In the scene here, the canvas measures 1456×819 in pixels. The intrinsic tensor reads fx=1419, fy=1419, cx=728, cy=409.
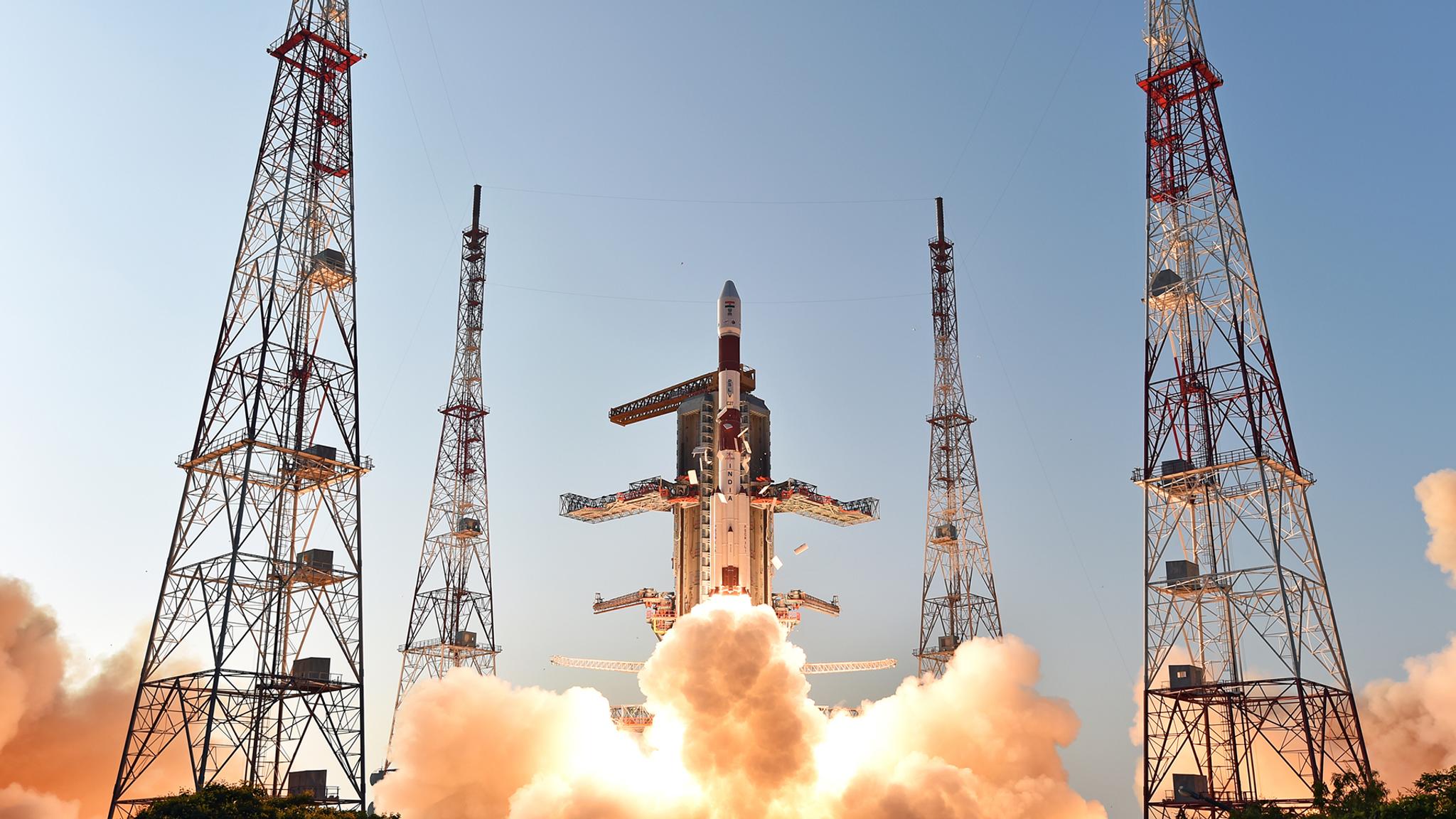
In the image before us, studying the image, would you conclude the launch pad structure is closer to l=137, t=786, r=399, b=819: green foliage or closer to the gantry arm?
the gantry arm

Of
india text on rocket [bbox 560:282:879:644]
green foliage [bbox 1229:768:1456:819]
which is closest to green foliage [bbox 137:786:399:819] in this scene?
india text on rocket [bbox 560:282:879:644]

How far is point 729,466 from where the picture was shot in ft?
198

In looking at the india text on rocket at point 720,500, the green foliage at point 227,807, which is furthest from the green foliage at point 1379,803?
the green foliage at point 227,807

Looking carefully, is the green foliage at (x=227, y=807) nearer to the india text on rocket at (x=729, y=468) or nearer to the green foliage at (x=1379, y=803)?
the india text on rocket at (x=729, y=468)

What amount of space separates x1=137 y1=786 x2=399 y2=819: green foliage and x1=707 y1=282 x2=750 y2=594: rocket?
19.8 meters

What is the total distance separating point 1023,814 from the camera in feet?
163

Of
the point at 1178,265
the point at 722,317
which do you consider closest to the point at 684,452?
the point at 722,317

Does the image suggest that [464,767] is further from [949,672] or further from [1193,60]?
[1193,60]

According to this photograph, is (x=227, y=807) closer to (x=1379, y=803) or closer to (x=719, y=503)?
(x=719, y=503)

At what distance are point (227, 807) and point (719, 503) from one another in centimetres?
2412

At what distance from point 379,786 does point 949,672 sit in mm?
22025

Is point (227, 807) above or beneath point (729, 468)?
beneath

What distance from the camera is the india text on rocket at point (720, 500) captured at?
2382 inches

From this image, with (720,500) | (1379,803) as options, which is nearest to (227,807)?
(720,500)
